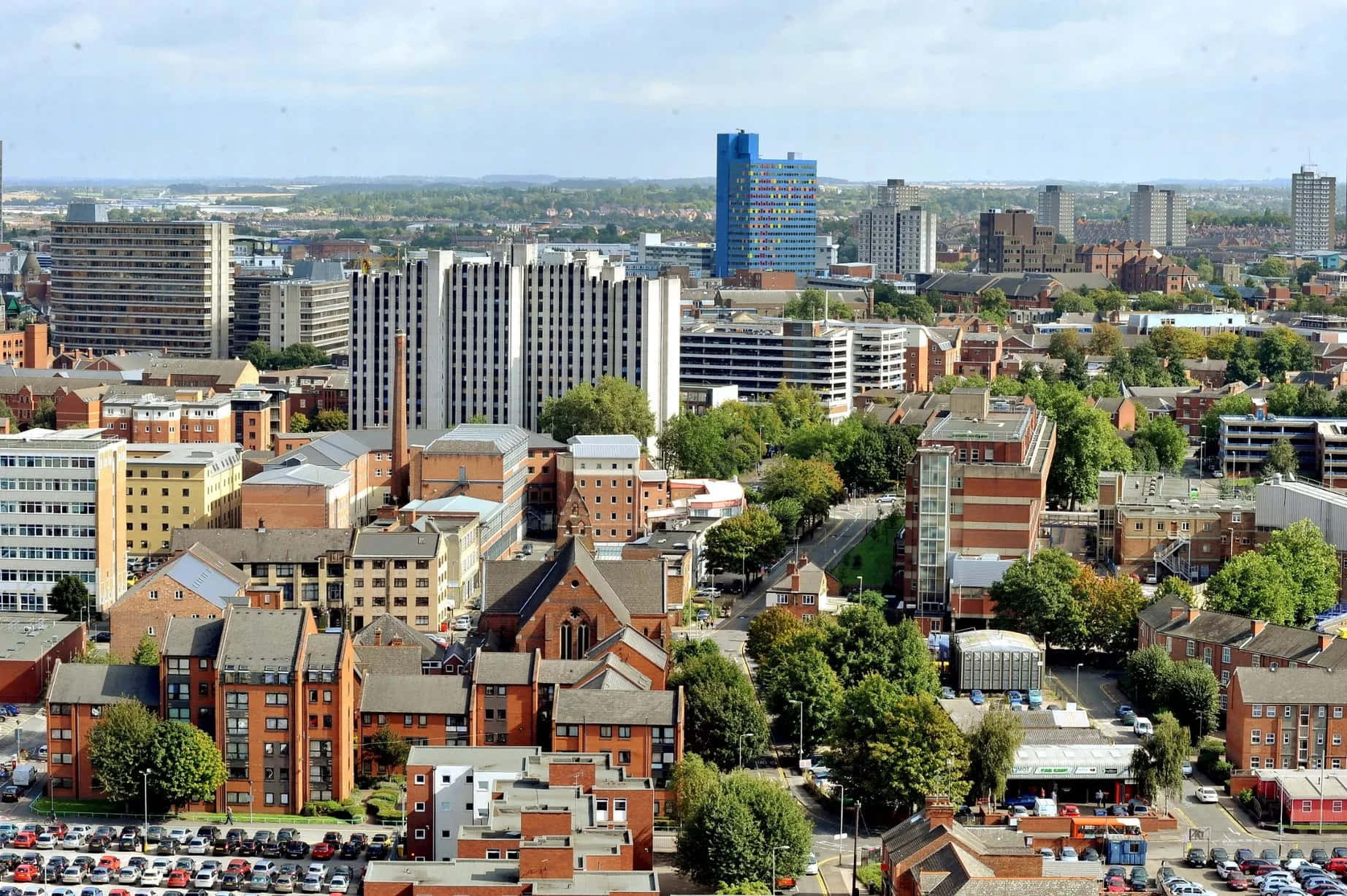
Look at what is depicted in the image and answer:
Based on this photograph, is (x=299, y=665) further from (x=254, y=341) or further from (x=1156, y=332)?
(x=1156, y=332)

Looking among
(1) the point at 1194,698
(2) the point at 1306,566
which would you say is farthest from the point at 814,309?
(1) the point at 1194,698

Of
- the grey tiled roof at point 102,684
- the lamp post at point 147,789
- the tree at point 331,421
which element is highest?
the tree at point 331,421

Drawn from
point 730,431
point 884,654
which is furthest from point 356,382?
point 884,654

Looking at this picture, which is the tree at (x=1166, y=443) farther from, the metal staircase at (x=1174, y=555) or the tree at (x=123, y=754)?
the tree at (x=123, y=754)

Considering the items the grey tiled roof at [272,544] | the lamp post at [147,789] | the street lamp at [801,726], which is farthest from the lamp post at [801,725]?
the grey tiled roof at [272,544]

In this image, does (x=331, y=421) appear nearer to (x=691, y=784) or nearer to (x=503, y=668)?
(x=503, y=668)

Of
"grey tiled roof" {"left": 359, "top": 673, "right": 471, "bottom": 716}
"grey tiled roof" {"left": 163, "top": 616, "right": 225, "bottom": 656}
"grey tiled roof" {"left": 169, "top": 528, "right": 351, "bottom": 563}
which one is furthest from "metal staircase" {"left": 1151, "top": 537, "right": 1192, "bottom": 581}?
"grey tiled roof" {"left": 163, "top": 616, "right": 225, "bottom": 656}
